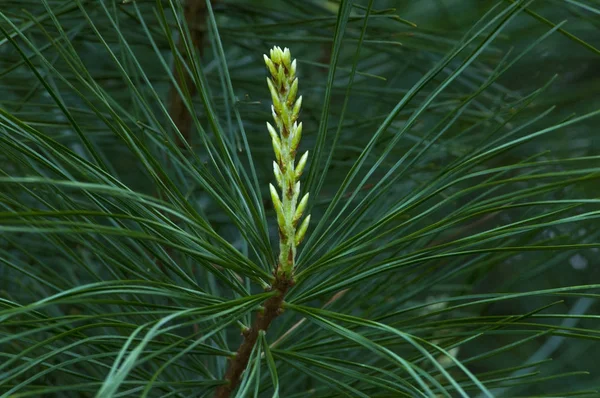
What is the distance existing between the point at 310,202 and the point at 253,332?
141mm

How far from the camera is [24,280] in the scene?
50.3 inches

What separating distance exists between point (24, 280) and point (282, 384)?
0.47 meters

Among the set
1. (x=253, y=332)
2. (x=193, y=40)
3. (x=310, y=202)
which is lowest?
(x=253, y=332)

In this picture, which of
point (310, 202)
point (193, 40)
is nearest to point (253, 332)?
point (310, 202)

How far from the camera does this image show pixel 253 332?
75 cm

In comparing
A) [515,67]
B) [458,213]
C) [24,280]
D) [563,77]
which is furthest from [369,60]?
A: [458,213]

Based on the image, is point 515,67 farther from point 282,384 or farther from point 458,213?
point 458,213

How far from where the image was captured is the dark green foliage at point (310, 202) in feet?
2.15

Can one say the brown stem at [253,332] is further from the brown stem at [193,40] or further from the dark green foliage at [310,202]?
the brown stem at [193,40]

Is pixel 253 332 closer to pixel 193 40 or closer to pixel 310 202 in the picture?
pixel 310 202

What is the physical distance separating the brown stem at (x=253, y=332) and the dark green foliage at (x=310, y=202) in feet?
0.05

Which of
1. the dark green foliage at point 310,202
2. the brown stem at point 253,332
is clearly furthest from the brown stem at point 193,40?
the brown stem at point 253,332

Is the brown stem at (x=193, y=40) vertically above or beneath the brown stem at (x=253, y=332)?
above

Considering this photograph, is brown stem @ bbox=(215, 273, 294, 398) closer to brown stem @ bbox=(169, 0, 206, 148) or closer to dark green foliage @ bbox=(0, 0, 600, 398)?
dark green foliage @ bbox=(0, 0, 600, 398)
